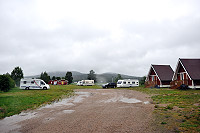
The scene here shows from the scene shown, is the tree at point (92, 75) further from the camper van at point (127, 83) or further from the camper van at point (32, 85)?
the camper van at point (32, 85)

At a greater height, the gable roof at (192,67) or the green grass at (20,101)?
the gable roof at (192,67)

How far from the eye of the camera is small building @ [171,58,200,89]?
2592 cm

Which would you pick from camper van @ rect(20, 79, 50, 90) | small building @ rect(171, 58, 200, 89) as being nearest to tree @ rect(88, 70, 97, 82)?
camper van @ rect(20, 79, 50, 90)

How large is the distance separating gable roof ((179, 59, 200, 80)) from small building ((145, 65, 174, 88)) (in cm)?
649

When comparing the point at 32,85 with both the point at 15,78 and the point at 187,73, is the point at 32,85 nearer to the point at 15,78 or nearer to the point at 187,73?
the point at 187,73

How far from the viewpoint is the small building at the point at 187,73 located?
2592 cm

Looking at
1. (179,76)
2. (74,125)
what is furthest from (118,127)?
(179,76)

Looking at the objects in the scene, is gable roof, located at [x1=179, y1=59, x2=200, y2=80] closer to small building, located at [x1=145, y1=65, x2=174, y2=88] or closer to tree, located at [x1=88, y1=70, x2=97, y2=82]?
small building, located at [x1=145, y1=65, x2=174, y2=88]

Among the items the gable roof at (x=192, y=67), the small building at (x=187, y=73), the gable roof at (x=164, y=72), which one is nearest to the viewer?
the small building at (x=187, y=73)

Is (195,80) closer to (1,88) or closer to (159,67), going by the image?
(159,67)

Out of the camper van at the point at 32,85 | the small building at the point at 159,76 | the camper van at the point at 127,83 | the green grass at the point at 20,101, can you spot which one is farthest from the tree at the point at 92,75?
the green grass at the point at 20,101

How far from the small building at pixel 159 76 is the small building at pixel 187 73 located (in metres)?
3.73

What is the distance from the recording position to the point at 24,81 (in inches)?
1255

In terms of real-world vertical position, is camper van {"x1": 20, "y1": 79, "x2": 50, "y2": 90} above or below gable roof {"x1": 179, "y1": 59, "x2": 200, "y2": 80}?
below
